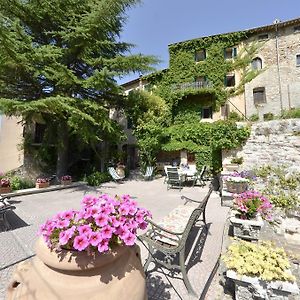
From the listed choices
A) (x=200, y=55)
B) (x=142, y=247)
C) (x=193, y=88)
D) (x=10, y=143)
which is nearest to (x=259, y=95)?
(x=193, y=88)

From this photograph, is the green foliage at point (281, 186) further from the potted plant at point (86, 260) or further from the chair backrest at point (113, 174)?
the chair backrest at point (113, 174)

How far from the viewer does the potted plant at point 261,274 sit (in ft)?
6.16

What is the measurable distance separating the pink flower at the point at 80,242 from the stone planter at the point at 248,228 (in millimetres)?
2958

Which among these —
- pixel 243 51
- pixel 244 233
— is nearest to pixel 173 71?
pixel 243 51

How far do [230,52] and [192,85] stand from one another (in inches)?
170

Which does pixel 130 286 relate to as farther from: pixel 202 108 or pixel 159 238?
pixel 202 108

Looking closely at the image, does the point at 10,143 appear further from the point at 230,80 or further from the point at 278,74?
the point at 278,74

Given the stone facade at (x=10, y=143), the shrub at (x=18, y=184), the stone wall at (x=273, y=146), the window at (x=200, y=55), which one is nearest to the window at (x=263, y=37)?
the window at (x=200, y=55)

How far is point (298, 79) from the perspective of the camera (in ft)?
50.3

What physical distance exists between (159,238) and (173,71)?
17331 millimetres

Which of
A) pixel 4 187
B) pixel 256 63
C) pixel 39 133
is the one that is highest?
pixel 256 63

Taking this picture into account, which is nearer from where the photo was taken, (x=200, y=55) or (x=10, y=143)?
(x=10, y=143)

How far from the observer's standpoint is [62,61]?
10.2 metres

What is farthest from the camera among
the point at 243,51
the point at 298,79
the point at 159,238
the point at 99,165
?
the point at 243,51
